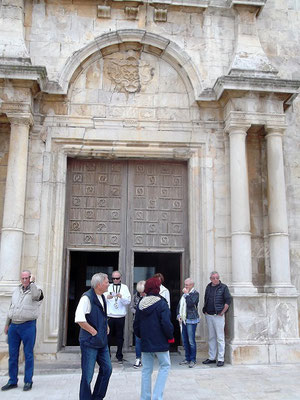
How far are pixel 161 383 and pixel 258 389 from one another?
6.03ft

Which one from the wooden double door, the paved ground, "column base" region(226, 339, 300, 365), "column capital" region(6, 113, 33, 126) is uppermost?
"column capital" region(6, 113, 33, 126)

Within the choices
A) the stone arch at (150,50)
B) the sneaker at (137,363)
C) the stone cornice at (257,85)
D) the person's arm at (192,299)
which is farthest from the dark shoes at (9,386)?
the stone cornice at (257,85)

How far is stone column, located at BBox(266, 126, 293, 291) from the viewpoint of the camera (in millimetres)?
8742

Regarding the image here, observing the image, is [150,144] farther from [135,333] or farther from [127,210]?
[135,333]

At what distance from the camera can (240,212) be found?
28.7 ft

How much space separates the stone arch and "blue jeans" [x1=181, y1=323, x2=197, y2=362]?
189 inches

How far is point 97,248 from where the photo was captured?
9.33 meters

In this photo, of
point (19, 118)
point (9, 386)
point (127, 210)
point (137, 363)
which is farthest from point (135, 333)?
point (19, 118)

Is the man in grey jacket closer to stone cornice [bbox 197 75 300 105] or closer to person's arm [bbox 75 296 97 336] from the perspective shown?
person's arm [bbox 75 296 97 336]

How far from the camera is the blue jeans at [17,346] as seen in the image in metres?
6.27

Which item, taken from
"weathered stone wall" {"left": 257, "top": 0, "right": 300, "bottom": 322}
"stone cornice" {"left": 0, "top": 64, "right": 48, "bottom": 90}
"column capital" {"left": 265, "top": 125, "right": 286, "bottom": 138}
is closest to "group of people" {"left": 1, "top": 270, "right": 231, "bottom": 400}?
"column capital" {"left": 265, "top": 125, "right": 286, "bottom": 138}

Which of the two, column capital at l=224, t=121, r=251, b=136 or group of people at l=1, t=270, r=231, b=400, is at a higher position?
column capital at l=224, t=121, r=251, b=136

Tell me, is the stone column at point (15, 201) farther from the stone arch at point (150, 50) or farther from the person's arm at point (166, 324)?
the person's arm at point (166, 324)

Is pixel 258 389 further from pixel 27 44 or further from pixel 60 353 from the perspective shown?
pixel 27 44
